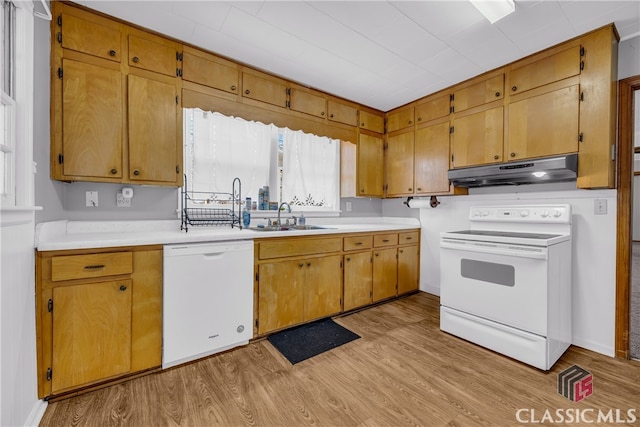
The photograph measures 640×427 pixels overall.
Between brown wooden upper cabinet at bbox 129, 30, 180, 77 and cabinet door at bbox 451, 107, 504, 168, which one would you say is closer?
brown wooden upper cabinet at bbox 129, 30, 180, 77

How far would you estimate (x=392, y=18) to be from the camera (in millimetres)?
1997

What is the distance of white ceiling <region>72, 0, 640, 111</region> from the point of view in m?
1.88

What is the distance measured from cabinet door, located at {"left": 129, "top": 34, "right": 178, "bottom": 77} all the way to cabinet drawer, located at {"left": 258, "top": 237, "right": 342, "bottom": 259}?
1621 millimetres

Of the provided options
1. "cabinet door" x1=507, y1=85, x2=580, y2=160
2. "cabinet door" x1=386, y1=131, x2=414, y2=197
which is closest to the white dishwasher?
"cabinet door" x1=386, y1=131, x2=414, y2=197

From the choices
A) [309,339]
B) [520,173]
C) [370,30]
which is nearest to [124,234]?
[309,339]

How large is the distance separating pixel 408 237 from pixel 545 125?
5.81 ft

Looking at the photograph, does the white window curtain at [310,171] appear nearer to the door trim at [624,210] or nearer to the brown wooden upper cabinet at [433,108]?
the brown wooden upper cabinet at [433,108]

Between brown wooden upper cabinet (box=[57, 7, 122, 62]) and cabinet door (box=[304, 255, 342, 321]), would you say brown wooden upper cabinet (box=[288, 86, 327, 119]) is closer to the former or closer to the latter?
brown wooden upper cabinet (box=[57, 7, 122, 62])

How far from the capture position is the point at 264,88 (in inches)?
107

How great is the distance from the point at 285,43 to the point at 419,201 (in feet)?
7.73

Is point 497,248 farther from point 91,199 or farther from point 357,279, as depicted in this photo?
point 91,199

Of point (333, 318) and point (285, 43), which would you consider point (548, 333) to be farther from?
point (285, 43)

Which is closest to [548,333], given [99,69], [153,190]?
[153,190]

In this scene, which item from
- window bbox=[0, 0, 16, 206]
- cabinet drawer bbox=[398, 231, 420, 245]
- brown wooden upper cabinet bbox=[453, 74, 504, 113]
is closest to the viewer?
window bbox=[0, 0, 16, 206]
